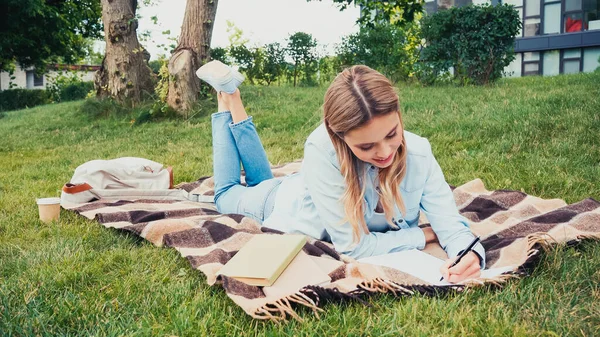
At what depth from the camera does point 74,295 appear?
2.47 meters

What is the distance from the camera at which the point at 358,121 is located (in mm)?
2520

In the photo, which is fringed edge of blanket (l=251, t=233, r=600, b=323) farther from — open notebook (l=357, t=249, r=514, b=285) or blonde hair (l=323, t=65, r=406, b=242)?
blonde hair (l=323, t=65, r=406, b=242)

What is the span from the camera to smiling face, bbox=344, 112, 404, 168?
8.32 feet

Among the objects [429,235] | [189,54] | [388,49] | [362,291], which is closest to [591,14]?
[388,49]

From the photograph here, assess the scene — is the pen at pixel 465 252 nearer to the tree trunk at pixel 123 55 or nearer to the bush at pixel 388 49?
the tree trunk at pixel 123 55

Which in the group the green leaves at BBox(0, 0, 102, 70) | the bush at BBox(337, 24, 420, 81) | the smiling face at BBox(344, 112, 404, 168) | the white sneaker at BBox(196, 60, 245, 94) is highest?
the green leaves at BBox(0, 0, 102, 70)

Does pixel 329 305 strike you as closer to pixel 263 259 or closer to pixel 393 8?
pixel 263 259

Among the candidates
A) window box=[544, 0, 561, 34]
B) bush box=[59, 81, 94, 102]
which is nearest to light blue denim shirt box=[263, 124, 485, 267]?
window box=[544, 0, 561, 34]

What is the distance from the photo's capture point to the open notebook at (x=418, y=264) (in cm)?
257

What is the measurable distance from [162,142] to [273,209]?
486cm

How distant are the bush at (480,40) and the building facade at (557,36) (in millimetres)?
12321

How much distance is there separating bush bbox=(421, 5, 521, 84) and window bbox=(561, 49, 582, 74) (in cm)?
1401

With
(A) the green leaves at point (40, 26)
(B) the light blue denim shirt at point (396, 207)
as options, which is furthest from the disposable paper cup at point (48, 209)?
(A) the green leaves at point (40, 26)

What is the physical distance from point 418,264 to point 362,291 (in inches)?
17.8
